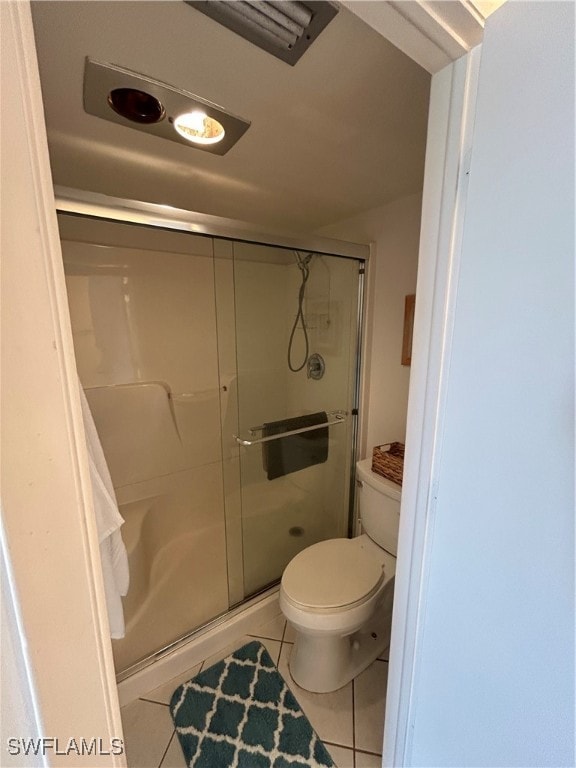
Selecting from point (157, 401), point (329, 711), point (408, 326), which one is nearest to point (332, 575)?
point (329, 711)

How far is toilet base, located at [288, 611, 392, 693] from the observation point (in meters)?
1.33

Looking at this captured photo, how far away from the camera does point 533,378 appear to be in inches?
21.4

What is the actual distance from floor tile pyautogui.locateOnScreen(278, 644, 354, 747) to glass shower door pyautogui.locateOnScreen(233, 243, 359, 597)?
53 cm

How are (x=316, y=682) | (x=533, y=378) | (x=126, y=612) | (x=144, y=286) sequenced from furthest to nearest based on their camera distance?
(x=144, y=286)
(x=126, y=612)
(x=316, y=682)
(x=533, y=378)

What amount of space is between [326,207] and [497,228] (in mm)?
1277

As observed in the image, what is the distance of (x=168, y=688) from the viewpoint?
135 centimetres

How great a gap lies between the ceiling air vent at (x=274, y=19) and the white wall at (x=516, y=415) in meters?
0.32

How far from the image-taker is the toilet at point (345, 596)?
1250 millimetres

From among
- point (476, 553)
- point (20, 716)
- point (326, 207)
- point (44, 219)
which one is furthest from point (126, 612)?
point (326, 207)

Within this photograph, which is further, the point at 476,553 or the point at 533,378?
the point at 476,553

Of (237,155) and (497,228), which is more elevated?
(237,155)

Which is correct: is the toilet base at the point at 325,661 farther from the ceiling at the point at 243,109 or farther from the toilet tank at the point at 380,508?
the ceiling at the point at 243,109

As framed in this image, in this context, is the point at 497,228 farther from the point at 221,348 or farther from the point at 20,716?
the point at 221,348

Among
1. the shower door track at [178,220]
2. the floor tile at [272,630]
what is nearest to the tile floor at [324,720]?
the floor tile at [272,630]
